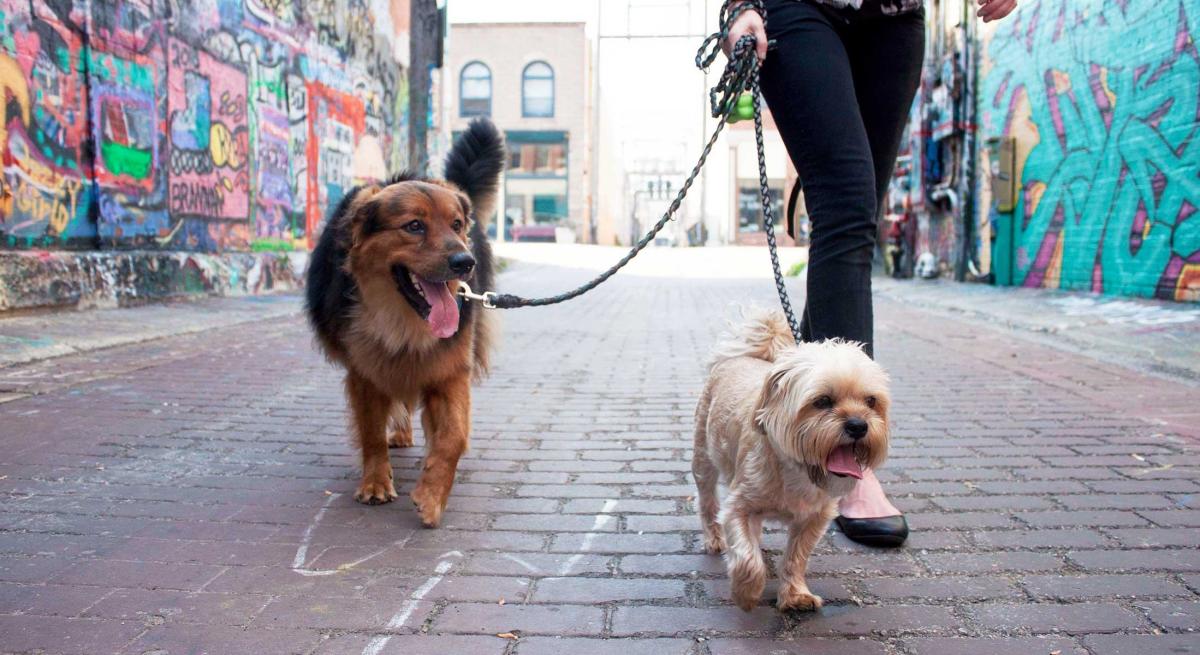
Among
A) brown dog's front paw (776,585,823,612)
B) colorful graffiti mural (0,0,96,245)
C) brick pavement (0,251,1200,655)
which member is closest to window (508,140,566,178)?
colorful graffiti mural (0,0,96,245)

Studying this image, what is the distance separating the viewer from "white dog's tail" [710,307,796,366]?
Result: 3.04 m

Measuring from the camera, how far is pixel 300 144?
14.6 meters

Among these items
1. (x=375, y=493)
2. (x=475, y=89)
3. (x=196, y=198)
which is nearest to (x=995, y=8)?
(x=375, y=493)

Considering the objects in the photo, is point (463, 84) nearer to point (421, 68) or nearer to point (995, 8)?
point (421, 68)

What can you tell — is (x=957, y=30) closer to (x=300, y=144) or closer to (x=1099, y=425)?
(x=300, y=144)

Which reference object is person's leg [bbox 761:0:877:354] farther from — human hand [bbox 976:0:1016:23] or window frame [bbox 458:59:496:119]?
window frame [bbox 458:59:496:119]

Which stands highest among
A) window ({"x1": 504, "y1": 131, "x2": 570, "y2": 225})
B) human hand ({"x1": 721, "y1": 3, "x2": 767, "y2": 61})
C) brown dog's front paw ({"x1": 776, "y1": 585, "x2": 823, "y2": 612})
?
window ({"x1": 504, "y1": 131, "x2": 570, "y2": 225})

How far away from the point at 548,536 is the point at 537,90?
45.9 metres

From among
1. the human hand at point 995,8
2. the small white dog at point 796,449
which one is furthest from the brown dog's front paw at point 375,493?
the human hand at point 995,8

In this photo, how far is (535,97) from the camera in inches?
1852

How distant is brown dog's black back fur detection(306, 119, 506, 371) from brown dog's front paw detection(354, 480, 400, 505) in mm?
589

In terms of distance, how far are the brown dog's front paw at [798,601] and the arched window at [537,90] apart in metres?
46.2

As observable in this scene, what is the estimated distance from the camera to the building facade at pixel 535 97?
151 feet

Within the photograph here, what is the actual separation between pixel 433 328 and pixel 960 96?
50.3 ft
